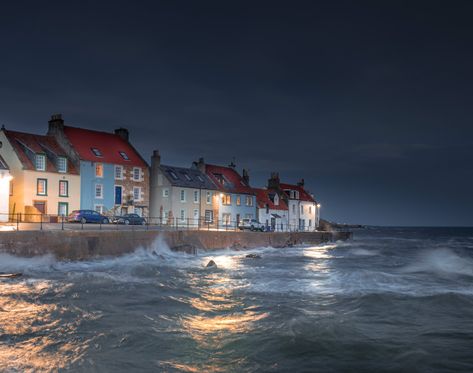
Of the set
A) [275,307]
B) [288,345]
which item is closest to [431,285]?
[275,307]

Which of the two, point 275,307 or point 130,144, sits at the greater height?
point 130,144

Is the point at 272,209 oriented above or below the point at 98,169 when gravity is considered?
below

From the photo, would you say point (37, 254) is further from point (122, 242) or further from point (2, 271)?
point (122, 242)

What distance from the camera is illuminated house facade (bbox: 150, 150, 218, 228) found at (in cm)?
6253

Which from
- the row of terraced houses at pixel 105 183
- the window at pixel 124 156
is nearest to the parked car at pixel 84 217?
the row of terraced houses at pixel 105 183

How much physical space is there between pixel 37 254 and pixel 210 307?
1463cm

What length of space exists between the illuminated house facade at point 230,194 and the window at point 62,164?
77.3 ft

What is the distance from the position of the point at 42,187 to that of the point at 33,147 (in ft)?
15.1

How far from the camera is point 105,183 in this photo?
5512cm

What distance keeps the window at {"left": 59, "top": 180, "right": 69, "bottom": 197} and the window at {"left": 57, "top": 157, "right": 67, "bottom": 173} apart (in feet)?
4.04

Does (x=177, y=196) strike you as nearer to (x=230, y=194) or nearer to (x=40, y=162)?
(x=230, y=194)

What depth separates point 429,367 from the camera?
13.2 m

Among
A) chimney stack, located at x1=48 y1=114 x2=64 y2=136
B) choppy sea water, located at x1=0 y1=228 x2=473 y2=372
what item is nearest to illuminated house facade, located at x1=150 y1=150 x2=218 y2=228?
chimney stack, located at x1=48 y1=114 x2=64 y2=136

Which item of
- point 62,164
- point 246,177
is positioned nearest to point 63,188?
point 62,164
